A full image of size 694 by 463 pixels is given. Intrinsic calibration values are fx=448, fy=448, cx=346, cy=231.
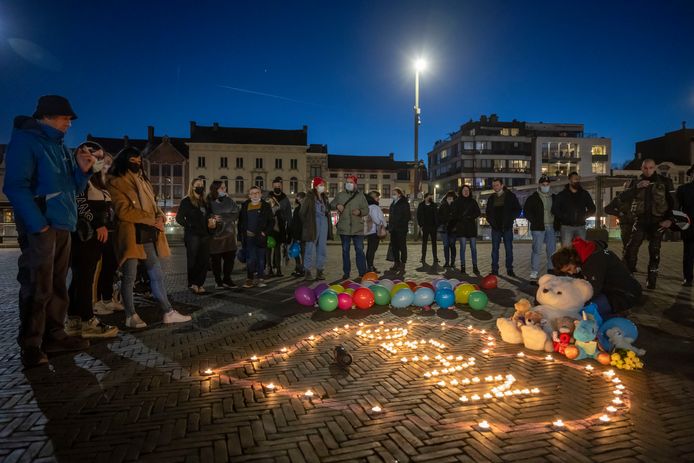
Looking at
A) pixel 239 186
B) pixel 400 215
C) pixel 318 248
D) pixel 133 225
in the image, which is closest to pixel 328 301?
pixel 133 225

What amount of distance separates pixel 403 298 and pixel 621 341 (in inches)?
111

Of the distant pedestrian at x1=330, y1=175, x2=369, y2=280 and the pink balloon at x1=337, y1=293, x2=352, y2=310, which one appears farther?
the distant pedestrian at x1=330, y1=175, x2=369, y2=280

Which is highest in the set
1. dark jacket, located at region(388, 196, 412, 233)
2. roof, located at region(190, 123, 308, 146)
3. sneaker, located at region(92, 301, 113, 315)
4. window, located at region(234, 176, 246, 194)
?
roof, located at region(190, 123, 308, 146)

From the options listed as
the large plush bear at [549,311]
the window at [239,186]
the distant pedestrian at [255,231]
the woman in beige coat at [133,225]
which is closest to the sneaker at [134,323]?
the woman in beige coat at [133,225]

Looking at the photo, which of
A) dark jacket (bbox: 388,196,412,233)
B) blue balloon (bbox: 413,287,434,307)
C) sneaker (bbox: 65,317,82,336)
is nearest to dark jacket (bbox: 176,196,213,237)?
sneaker (bbox: 65,317,82,336)

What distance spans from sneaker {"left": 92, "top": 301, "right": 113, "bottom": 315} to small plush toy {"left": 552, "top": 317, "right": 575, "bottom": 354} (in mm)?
5771

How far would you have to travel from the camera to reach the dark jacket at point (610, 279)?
473 cm

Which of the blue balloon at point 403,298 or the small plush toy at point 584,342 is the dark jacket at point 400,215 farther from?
the small plush toy at point 584,342

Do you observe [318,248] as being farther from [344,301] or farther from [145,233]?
[145,233]

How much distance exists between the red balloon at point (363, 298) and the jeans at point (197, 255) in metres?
3.01

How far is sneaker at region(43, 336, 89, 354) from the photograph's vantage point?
444 centimetres

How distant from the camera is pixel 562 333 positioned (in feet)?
14.5

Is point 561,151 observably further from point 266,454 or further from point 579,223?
point 266,454

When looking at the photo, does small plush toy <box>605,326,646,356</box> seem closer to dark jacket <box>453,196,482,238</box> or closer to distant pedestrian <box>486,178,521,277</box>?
distant pedestrian <box>486,178,521,277</box>
